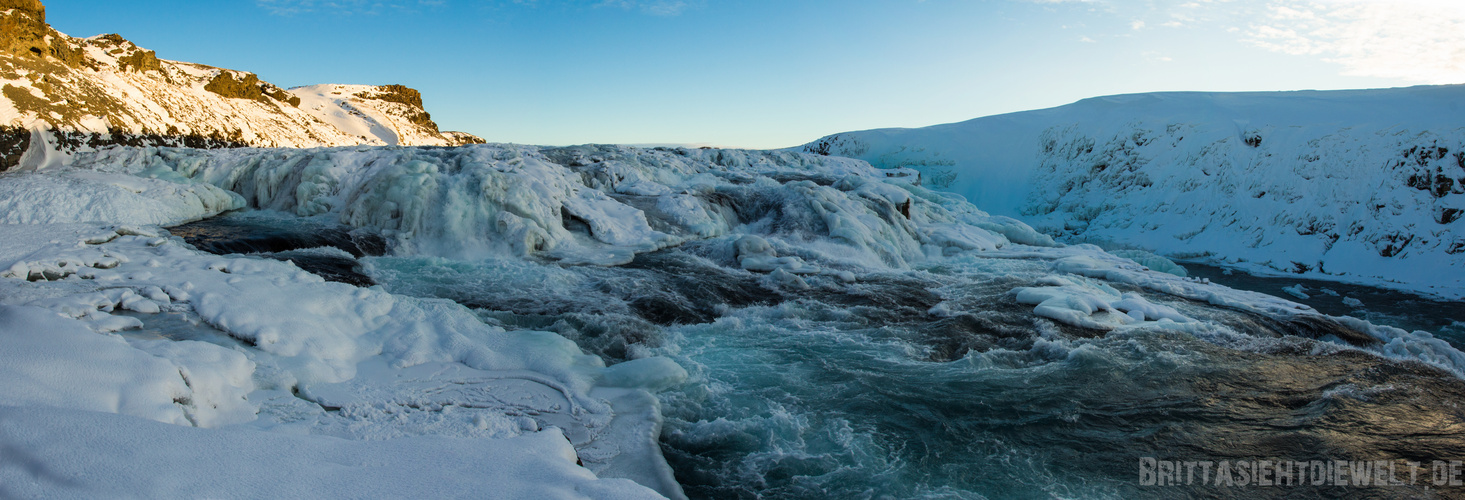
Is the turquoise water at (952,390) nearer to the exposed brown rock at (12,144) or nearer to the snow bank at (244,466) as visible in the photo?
the snow bank at (244,466)

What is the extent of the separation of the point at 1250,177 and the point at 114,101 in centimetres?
2449

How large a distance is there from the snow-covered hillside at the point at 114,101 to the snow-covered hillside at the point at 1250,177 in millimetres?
21116

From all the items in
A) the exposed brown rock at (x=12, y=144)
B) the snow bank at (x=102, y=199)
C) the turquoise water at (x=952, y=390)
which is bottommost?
the turquoise water at (x=952, y=390)

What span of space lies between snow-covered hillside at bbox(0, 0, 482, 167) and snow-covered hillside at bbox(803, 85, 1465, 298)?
2112 cm

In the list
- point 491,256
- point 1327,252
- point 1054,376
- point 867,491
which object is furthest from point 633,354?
point 1327,252

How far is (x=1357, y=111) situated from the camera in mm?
15438

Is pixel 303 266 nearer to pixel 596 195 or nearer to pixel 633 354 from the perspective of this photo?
pixel 633 354

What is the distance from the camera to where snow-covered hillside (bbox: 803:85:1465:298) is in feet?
39.7

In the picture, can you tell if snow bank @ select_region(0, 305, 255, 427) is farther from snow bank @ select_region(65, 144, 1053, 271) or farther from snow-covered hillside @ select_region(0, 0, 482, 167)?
snow-covered hillside @ select_region(0, 0, 482, 167)

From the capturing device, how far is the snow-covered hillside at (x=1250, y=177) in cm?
1209

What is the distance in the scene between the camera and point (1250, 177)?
50.2 ft

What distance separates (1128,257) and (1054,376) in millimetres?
9500

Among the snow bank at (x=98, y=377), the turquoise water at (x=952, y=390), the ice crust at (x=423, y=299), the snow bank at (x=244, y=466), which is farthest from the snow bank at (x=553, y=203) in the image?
the snow bank at (x=244, y=466)

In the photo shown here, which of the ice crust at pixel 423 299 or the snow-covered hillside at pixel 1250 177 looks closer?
the ice crust at pixel 423 299
